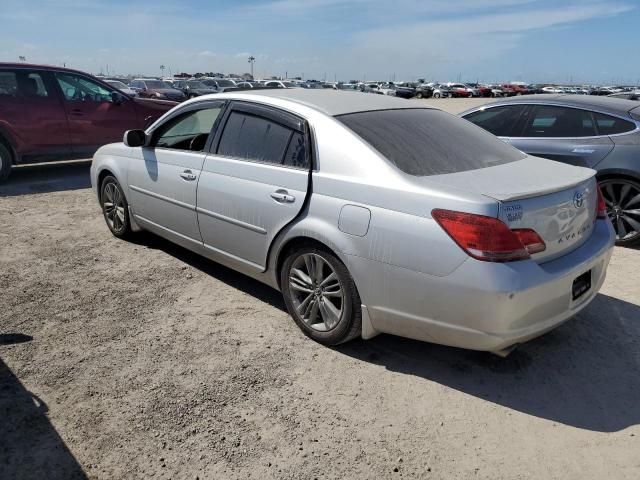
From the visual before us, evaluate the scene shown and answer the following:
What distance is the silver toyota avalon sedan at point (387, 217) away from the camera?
107 inches

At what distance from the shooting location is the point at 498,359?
3363 mm

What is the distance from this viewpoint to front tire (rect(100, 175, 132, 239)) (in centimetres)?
535

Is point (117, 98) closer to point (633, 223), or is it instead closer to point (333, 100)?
point (333, 100)

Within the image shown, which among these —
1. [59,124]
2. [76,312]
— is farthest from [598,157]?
[59,124]

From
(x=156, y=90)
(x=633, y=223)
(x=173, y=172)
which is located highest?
(x=173, y=172)

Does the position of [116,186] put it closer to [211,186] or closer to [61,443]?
[211,186]

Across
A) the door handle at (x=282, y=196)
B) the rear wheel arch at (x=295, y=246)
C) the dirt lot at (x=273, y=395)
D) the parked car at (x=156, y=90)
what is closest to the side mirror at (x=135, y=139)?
the dirt lot at (x=273, y=395)

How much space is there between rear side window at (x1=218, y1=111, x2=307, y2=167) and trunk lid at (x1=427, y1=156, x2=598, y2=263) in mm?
1025

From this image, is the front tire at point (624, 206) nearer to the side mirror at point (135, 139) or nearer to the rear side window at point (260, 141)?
the rear side window at point (260, 141)

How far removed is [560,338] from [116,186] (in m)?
4.29

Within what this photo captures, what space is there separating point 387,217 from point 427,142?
2.73 ft

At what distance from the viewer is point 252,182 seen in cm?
374

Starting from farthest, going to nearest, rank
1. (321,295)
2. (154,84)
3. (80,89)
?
(154,84)
(80,89)
(321,295)

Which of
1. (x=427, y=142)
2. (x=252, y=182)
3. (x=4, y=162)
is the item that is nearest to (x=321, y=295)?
(x=252, y=182)
